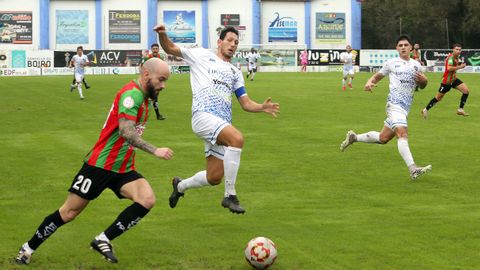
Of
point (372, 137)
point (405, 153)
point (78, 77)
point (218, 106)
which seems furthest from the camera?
point (78, 77)

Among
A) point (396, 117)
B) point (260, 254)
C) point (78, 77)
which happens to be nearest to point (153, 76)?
point (260, 254)

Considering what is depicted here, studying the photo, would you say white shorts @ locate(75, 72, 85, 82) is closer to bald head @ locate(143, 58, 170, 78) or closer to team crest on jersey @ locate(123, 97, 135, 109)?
bald head @ locate(143, 58, 170, 78)

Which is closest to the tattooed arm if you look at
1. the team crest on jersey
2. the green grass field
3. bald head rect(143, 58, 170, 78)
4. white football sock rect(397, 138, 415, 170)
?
the team crest on jersey

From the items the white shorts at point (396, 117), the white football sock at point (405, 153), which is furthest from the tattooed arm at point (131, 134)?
the white shorts at point (396, 117)

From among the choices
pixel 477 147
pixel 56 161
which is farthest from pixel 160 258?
pixel 477 147

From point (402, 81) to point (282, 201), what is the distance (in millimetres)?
3980

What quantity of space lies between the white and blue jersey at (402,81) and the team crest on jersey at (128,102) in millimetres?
8033

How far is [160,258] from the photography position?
29.5 ft

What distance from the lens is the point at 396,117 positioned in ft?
49.7

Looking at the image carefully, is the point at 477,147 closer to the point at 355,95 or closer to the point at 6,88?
the point at 355,95

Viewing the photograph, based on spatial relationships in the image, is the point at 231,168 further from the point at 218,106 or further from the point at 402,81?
the point at 402,81

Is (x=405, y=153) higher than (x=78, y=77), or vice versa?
(x=78, y=77)

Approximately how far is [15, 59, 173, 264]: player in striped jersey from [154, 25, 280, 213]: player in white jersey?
206 cm

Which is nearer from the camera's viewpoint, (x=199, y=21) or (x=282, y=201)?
(x=282, y=201)
